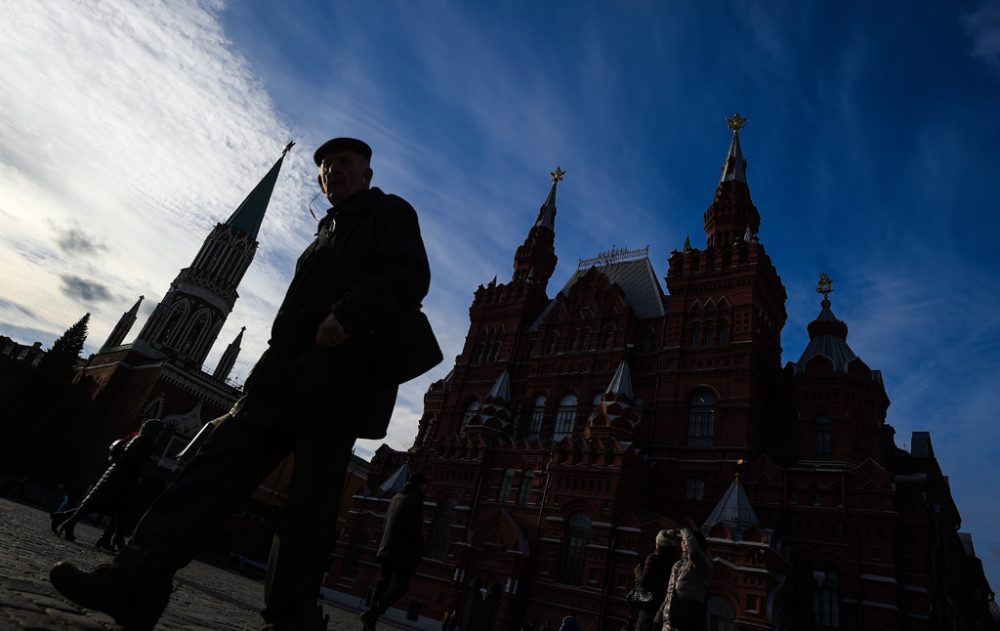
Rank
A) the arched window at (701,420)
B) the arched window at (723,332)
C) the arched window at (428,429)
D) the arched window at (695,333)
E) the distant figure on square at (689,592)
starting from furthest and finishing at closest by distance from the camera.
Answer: the arched window at (428,429) < the arched window at (695,333) < the arched window at (723,332) < the arched window at (701,420) < the distant figure on square at (689,592)

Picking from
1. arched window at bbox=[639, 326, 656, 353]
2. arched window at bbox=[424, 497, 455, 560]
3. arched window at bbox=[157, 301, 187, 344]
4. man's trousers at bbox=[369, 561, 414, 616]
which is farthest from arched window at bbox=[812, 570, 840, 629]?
arched window at bbox=[157, 301, 187, 344]

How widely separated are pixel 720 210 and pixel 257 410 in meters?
31.9

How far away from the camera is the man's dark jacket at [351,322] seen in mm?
2941

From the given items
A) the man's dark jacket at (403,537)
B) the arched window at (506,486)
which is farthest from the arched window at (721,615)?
the man's dark jacket at (403,537)

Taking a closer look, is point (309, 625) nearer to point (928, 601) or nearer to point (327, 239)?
point (327, 239)

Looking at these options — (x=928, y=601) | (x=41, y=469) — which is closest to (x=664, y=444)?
(x=928, y=601)

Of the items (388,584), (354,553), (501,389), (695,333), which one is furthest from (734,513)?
(354,553)

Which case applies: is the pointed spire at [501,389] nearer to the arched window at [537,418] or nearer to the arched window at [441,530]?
the arched window at [537,418]

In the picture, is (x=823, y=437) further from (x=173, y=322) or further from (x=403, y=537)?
(x=173, y=322)

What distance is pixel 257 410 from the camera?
9.98ft

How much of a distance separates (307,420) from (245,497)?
2.09 feet

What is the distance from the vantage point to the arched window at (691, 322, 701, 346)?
2686 centimetres

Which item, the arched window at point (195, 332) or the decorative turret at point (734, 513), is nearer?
the decorative turret at point (734, 513)

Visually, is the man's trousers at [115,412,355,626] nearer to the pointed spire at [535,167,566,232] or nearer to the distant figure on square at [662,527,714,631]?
the distant figure on square at [662,527,714,631]
